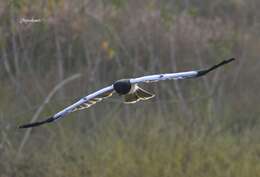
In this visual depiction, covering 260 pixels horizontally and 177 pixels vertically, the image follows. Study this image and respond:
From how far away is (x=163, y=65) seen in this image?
8164 millimetres

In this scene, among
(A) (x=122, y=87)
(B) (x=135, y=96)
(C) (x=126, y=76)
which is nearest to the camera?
(A) (x=122, y=87)

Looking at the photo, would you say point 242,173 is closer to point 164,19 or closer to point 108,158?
point 108,158

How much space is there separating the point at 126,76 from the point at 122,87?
430 cm

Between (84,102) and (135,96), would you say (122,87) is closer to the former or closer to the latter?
(84,102)

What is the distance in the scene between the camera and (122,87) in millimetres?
3410

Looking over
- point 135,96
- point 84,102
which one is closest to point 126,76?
point 135,96

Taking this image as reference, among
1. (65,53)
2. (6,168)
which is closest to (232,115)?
(65,53)

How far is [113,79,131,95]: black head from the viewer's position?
340cm

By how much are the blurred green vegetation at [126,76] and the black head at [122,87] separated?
1.96 metres

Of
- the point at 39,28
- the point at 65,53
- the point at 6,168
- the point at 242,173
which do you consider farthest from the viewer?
the point at 65,53

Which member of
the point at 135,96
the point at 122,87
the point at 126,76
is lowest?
the point at 126,76

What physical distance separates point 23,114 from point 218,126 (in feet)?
5.27

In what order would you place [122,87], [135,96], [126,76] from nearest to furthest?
[122,87] → [135,96] → [126,76]

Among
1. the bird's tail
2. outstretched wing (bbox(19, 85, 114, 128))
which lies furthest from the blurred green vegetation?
outstretched wing (bbox(19, 85, 114, 128))
